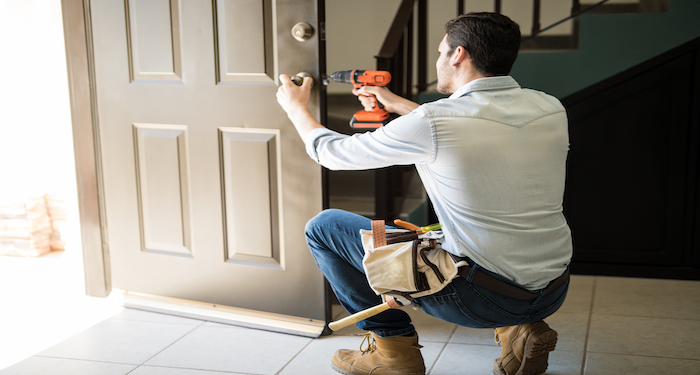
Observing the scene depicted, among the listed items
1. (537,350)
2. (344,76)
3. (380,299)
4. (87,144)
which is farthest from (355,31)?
(537,350)

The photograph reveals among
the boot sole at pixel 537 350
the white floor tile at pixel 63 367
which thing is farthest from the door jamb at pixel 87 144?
the boot sole at pixel 537 350

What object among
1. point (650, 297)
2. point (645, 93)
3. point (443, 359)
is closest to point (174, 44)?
point (443, 359)

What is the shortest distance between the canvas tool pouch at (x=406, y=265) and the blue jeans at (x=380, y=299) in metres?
0.05

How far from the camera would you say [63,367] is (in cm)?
193

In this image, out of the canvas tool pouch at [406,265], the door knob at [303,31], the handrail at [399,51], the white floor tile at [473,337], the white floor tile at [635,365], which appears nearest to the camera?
the canvas tool pouch at [406,265]

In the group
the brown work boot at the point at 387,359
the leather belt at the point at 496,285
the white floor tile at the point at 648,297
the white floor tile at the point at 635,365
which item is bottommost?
the white floor tile at the point at 648,297

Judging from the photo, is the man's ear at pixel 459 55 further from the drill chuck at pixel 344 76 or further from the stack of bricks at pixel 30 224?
the stack of bricks at pixel 30 224

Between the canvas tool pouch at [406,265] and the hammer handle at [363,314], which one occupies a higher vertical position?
the canvas tool pouch at [406,265]

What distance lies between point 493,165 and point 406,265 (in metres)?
0.35

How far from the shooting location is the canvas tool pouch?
59.3 inches

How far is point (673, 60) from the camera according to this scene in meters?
2.57

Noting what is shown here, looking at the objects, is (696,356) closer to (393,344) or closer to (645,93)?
(393,344)

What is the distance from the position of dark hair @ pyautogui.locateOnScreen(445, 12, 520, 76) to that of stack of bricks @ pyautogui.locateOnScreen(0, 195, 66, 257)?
2.48 m

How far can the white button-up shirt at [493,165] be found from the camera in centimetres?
139
